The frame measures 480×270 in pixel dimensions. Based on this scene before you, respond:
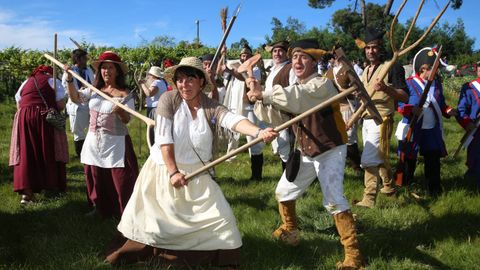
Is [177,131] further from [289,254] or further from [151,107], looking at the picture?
[151,107]

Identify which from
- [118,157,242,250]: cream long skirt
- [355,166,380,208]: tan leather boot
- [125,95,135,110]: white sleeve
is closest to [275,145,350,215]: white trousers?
[118,157,242,250]: cream long skirt

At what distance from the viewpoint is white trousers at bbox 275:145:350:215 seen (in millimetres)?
3770

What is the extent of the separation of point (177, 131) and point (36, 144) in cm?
321

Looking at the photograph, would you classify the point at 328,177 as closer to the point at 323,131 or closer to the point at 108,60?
the point at 323,131

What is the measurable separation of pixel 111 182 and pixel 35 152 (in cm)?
152

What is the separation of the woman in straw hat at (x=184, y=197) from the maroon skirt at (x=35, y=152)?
2635 mm

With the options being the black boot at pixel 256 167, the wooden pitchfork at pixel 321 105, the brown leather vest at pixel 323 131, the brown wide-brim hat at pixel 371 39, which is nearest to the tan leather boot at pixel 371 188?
the brown wide-brim hat at pixel 371 39

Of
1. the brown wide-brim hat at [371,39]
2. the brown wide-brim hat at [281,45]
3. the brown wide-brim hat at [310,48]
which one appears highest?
the brown wide-brim hat at [281,45]

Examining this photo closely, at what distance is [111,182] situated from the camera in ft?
16.7

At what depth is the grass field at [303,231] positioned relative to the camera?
3.85 meters

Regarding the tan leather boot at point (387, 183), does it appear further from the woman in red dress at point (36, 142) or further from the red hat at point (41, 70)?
the red hat at point (41, 70)

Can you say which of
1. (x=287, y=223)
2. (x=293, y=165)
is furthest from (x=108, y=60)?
(x=287, y=223)

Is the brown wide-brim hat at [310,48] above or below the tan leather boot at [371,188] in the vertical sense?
above

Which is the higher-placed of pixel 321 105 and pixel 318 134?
pixel 321 105
